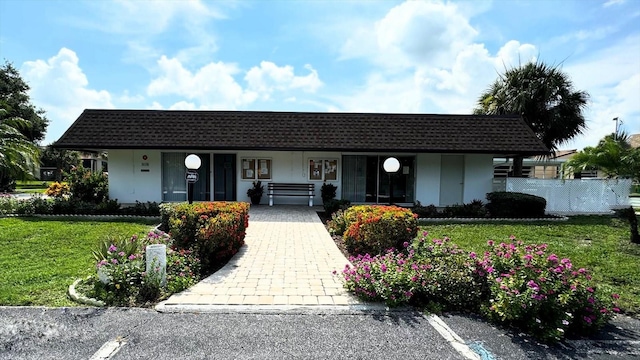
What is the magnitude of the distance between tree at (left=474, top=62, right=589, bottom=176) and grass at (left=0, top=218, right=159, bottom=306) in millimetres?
17194

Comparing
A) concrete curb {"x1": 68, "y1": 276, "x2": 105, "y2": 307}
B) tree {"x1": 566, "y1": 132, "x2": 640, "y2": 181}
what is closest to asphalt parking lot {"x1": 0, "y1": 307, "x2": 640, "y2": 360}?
concrete curb {"x1": 68, "y1": 276, "x2": 105, "y2": 307}

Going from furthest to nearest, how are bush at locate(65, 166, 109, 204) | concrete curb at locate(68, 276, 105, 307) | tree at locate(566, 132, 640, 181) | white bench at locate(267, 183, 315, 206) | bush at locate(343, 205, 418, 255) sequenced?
white bench at locate(267, 183, 315, 206) → bush at locate(65, 166, 109, 204) → tree at locate(566, 132, 640, 181) → bush at locate(343, 205, 418, 255) → concrete curb at locate(68, 276, 105, 307)

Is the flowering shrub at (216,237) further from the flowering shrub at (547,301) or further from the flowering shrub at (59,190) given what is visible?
the flowering shrub at (59,190)

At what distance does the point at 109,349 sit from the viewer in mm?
3211

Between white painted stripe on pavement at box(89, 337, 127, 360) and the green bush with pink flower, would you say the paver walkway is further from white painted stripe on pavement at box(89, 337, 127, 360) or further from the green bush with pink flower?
white painted stripe on pavement at box(89, 337, 127, 360)

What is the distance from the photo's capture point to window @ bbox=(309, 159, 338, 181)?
14766 mm

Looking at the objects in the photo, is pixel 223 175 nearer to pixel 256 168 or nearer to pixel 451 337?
pixel 256 168

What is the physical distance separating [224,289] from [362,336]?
7.21 feet

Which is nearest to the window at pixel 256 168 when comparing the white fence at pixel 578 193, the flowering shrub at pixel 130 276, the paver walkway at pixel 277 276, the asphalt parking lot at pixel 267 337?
the paver walkway at pixel 277 276

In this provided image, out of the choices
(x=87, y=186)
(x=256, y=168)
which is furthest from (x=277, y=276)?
(x=87, y=186)

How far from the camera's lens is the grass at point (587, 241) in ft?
17.8

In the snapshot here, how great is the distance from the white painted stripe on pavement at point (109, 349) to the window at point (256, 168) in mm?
11461

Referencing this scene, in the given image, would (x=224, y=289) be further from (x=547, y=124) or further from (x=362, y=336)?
(x=547, y=124)

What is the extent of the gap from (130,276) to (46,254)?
3.32m
